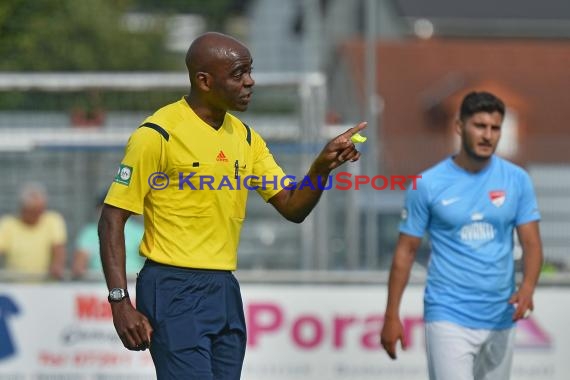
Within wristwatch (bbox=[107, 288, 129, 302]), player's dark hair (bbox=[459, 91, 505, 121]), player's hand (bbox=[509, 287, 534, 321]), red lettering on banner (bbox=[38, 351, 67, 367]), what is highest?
player's dark hair (bbox=[459, 91, 505, 121])

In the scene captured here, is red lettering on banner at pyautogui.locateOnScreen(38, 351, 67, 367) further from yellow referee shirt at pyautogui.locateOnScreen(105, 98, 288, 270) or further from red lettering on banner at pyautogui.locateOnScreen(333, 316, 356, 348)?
yellow referee shirt at pyautogui.locateOnScreen(105, 98, 288, 270)

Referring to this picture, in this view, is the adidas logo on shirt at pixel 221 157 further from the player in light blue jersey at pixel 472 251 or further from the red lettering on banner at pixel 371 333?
the red lettering on banner at pixel 371 333

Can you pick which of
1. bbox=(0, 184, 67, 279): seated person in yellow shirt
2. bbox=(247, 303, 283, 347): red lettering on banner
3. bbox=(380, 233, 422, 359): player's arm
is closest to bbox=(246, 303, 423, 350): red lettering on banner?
bbox=(247, 303, 283, 347): red lettering on banner

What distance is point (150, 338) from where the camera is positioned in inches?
214

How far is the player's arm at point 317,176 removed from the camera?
5.18 metres

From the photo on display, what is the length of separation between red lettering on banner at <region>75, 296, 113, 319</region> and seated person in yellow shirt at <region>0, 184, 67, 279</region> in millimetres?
1320

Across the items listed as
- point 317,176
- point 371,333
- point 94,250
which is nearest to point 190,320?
point 317,176

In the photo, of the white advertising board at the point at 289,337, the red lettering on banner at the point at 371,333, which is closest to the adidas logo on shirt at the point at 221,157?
the white advertising board at the point at 289,337

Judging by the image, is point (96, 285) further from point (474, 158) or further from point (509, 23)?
point (509, 23)

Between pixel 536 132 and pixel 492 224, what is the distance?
35240mm

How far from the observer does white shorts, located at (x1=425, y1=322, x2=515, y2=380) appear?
21.8 ft

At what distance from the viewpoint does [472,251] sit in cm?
677

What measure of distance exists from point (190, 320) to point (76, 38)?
23.1 metres

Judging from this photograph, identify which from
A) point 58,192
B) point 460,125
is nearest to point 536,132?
point 58,192
